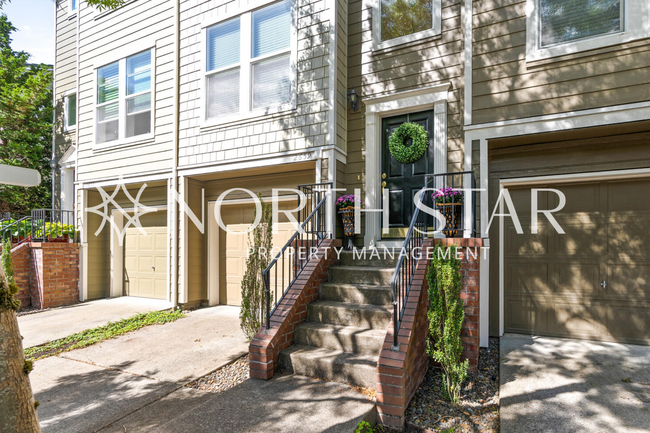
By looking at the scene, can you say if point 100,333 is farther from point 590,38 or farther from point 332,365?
point 590,38

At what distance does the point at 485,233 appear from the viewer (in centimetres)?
439

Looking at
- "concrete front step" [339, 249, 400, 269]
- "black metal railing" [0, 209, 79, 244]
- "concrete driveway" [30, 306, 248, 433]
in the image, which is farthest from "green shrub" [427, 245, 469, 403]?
"black metal railing" [0, 209, 79, 244]

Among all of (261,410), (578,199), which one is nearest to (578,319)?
(578,199)

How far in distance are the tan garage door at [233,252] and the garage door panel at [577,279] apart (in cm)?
487

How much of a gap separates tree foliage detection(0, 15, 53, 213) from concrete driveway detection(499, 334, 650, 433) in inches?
490

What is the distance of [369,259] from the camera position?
177 inches

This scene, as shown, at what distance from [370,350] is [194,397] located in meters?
1.65

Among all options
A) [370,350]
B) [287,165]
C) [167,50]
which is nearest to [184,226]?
[287,165]

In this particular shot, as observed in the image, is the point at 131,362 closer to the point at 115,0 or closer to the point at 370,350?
the point at 370,350

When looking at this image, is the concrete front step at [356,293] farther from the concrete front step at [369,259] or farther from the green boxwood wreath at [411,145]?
the green boxwood wreath at [411,145]

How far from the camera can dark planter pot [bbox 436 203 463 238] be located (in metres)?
4.02

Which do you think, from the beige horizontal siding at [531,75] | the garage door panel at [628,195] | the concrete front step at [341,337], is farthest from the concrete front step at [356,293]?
the garage door panel at [628,195]

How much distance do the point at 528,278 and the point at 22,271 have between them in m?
9.17

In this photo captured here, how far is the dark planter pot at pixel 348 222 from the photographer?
493 cm
